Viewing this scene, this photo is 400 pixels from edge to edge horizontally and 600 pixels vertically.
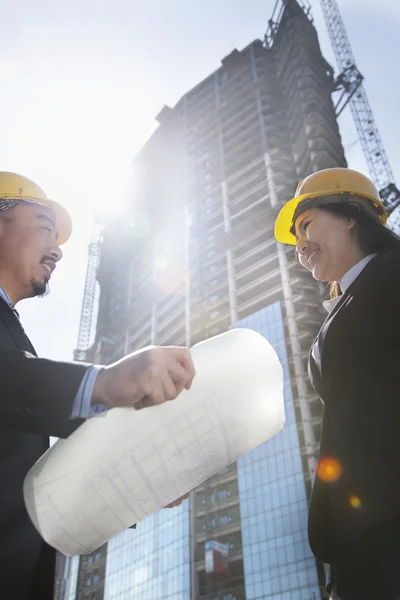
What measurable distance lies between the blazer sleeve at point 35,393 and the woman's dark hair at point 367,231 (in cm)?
188

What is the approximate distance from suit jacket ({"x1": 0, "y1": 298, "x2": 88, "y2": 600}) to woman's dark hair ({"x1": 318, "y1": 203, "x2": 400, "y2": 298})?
191 centimetres

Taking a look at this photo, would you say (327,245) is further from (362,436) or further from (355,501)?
(355,501)

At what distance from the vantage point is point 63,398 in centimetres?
162

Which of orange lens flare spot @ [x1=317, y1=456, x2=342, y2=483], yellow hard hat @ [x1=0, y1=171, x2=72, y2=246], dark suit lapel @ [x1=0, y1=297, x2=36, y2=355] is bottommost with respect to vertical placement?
orange lens flare spot @ [x1=317, y1=456, x2=342, y2=483]

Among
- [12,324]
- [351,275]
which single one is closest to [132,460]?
[12,324]

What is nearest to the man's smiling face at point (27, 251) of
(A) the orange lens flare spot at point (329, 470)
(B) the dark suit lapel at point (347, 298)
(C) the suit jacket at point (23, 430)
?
(C) the suit jacket at point (23, 430)

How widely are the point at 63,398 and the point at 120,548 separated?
7425 centimetres

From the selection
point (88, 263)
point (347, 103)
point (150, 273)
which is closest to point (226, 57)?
point (347, 103)

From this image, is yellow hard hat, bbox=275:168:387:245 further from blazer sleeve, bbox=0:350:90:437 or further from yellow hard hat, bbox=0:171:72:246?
blazer sleeve, bbox=0:350:90:437

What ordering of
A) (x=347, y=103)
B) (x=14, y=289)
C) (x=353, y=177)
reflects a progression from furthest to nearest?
(x=347, y=103) → (x=353, y=177) → (x=14, y=289)

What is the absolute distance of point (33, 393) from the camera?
5.28ft

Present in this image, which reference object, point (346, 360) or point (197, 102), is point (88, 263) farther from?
point (346, 360)

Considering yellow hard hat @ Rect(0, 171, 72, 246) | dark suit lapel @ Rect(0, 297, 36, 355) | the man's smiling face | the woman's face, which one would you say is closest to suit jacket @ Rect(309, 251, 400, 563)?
the woman's face

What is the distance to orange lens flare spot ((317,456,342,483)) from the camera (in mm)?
2301
